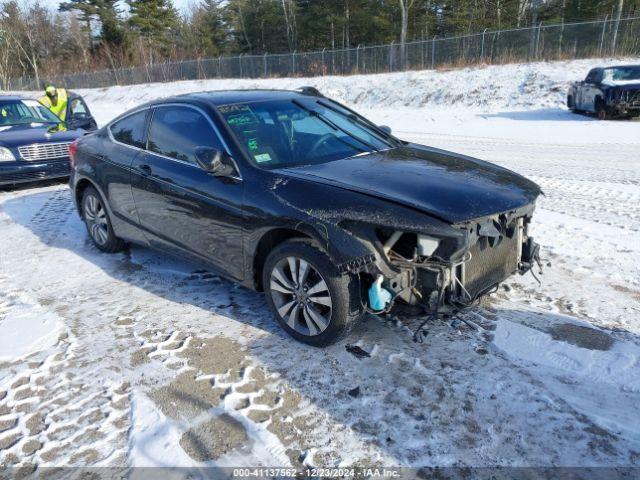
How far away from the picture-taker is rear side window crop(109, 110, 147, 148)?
4.94m

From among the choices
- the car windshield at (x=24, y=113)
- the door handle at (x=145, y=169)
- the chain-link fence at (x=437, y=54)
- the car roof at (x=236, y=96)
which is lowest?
the door handle at (x=145, y=169)

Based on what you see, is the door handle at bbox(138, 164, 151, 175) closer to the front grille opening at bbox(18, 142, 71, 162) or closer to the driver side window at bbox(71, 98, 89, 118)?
the front grille opening at bbox(18, 142, 71, 162)

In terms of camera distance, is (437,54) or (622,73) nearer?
(622,73)

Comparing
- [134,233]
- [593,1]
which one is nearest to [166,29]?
[593,1]

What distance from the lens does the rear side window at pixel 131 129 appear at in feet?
16.2

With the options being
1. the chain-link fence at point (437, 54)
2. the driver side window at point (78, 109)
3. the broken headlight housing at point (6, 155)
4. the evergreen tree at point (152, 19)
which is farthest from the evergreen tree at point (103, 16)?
the broken headlight housing at point (6, 155)

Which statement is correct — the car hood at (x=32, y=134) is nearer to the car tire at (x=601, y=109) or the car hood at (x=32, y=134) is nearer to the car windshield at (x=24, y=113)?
the car windshield at (x=24, y=113)

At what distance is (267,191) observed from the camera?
362 centimetres

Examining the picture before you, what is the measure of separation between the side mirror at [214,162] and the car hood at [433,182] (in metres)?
0.42

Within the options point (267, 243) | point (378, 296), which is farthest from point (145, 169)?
point (378, 296)

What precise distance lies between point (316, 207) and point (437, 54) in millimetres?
29794

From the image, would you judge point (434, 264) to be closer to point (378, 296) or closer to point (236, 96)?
point (378, 296)

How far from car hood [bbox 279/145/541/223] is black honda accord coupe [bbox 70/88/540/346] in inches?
0.5

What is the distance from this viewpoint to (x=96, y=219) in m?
5.75
